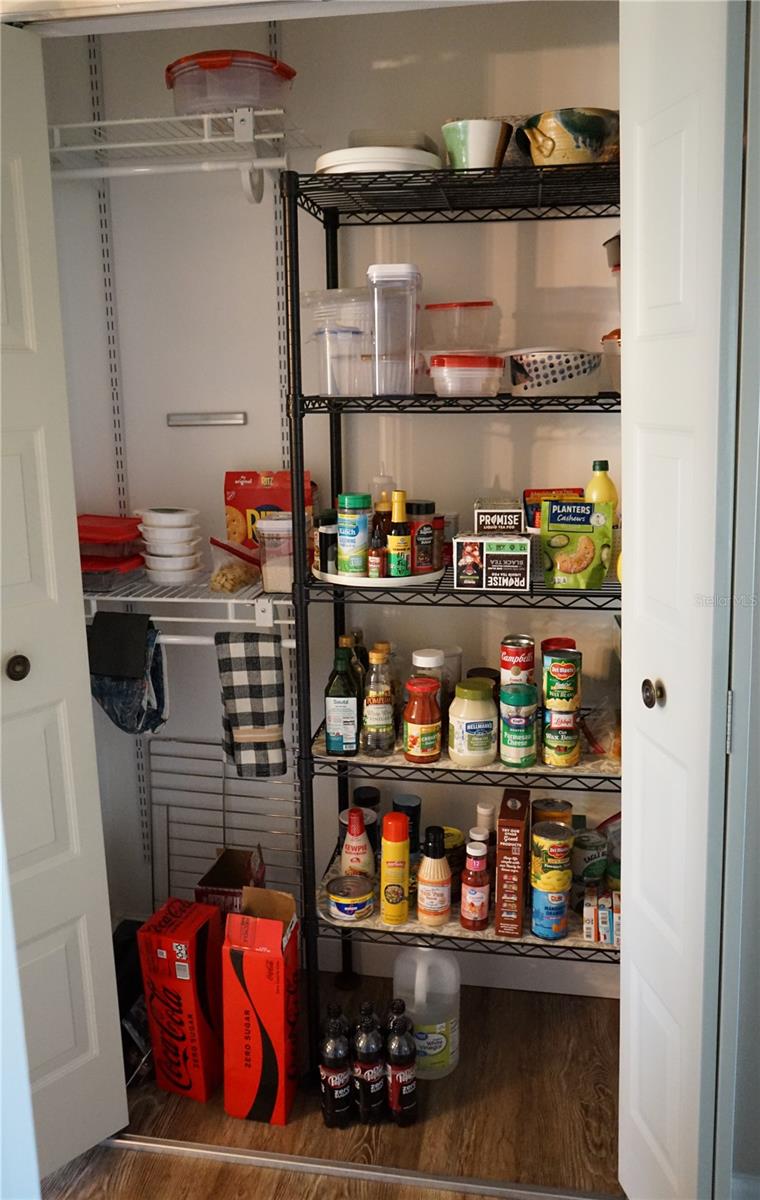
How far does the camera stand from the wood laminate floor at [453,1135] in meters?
2.01

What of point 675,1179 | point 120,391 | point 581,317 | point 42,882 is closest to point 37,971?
point 42,882

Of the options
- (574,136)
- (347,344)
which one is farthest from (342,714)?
(574,136)

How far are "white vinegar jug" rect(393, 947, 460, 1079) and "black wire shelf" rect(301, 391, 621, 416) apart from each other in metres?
1.23

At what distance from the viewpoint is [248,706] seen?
7.68 feet

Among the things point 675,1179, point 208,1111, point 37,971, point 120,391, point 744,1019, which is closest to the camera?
point 744,1019

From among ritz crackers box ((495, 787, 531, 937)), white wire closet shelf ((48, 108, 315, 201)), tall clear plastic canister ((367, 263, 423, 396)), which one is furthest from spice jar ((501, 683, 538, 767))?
white wire closet shelf ((48, 108, 315, 201))

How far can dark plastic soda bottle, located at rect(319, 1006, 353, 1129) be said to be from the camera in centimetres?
209

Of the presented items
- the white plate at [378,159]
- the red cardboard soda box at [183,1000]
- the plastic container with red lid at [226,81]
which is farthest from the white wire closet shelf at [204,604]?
the plastic container with red lid at [226,81]

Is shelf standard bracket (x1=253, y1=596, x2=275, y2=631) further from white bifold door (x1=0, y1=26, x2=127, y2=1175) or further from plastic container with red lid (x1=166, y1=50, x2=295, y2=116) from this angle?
→ plastic container with red lid (x1=166, y1=50, x2=295, y2=116)

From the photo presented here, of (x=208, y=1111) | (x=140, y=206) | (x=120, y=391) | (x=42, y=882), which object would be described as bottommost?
(x=208, y=1111)

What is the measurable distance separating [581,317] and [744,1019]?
1455 millimetres

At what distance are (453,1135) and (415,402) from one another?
151cm

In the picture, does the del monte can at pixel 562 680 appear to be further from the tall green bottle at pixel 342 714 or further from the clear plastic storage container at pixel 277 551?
the clear plastic storage container at pixel 277 551

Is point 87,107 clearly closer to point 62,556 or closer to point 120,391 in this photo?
point 120,391
